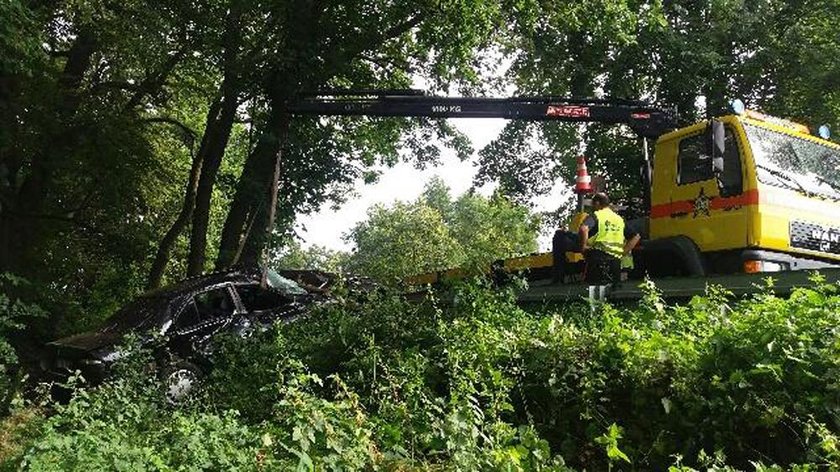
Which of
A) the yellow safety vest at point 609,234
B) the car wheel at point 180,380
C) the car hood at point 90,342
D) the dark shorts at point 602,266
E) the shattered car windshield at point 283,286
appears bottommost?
the car wheel at point 180,380

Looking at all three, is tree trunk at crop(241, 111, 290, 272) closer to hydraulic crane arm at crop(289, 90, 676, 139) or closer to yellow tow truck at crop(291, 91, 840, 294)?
hydraulic crane arm at crop(289, 90, 676, 139)

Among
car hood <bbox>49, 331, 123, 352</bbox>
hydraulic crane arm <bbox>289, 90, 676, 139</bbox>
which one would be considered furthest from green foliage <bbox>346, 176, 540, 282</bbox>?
car hood <bbox>49, 331, 123, 352</bbox>

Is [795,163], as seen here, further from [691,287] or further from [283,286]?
[283,286]

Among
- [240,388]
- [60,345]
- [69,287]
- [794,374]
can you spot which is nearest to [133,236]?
[69,287]

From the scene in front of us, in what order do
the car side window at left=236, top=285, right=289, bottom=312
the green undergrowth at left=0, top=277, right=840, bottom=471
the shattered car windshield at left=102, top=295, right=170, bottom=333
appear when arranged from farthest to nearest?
1. the car side window at left=236, top=285, right=289, bottom=312
2. the shattered car windshield at left=102, top=295, right=170, bottom=333
3. the green undergrowth at left=0, top=277, right=840, bottom=471

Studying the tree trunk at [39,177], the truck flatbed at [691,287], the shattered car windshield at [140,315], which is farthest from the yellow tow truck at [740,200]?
the tree trunk at [39,177]

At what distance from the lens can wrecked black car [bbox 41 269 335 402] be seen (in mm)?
9680

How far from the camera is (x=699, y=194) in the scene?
8.85 m

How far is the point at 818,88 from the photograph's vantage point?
18828 mm

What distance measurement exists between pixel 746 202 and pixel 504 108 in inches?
174

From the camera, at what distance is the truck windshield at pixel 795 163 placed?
849cm

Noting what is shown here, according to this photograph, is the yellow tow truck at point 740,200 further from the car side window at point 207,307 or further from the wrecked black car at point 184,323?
the car side window at point 207,307

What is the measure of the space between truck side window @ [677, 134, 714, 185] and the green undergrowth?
2.71m

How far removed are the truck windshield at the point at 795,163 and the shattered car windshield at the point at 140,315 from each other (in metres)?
8.08
